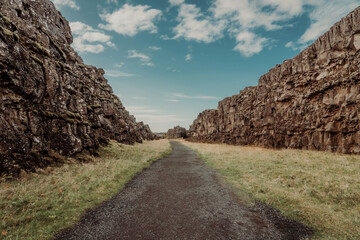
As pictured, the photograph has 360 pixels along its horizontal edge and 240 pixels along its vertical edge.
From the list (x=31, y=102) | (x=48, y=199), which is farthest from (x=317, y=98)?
(x=31, y=102)

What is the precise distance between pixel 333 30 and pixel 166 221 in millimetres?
30023

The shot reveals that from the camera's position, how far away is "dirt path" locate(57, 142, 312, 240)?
580cm

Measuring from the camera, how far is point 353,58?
1920 centimetres

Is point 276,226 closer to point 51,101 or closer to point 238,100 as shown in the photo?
point 51,101

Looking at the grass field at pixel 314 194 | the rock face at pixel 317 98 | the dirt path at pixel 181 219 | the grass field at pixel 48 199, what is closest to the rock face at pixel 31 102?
the grass field at pixel 48 199

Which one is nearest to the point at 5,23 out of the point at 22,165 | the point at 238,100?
the point at 22,165

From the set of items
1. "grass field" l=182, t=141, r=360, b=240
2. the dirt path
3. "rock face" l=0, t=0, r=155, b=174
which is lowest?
the dirt path

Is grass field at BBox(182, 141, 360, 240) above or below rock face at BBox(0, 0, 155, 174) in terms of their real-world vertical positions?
below

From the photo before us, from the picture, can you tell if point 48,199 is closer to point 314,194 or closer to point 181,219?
point 181,219

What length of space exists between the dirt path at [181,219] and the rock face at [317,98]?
19207mm

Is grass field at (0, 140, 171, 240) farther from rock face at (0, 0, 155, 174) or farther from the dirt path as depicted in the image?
rock face at (0, 0, 155, 174)

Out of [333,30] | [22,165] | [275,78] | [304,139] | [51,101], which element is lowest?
[22,165]

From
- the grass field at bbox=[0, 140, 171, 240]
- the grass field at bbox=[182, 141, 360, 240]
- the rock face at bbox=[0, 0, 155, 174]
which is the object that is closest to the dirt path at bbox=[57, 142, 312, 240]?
the grass field at bbox=[0, 140, 171, 240]

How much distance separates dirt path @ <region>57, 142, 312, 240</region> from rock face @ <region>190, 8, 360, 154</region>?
63.0ft
